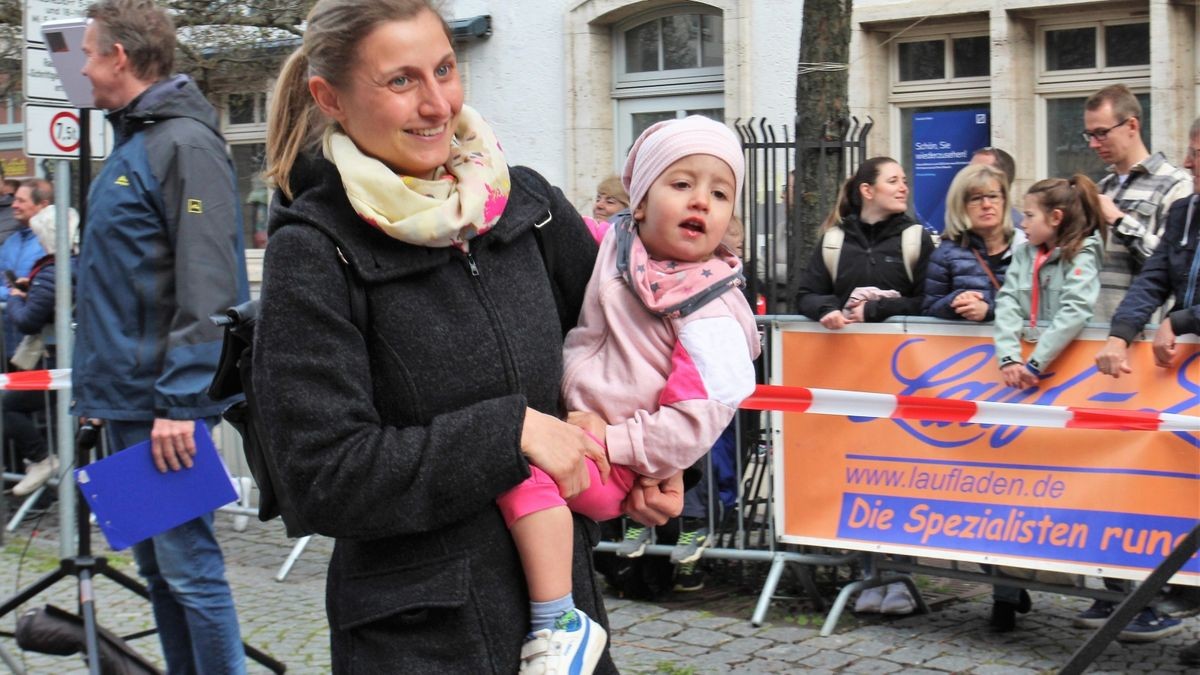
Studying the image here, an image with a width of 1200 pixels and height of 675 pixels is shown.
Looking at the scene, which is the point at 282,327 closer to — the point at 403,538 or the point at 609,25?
the point at 403,538

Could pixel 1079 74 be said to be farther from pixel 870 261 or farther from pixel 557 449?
pixel 557 449

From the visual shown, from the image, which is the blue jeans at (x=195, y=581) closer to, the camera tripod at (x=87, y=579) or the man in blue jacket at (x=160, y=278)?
the man in blue jacket at (x=160, y=278)

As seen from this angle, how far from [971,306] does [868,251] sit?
0.63 meters

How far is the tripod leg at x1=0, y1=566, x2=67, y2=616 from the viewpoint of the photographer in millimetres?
5266

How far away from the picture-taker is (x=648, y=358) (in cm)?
→ 237

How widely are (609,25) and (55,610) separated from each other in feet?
30.5

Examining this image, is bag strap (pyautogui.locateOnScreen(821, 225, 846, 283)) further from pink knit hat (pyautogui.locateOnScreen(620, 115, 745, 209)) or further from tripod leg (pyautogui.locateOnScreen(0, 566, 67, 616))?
pink knit hat (pyautogui.locateOnScreen(620, 115, 745, 209))

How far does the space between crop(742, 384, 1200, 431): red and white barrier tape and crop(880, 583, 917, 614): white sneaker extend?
30.4 inches

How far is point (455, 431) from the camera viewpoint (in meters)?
2.16

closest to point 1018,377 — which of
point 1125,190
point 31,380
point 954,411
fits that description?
point 954,411

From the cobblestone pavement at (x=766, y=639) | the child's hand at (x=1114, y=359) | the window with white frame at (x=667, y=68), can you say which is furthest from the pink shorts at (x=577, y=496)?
the window with white frame at (x=667, y=68)

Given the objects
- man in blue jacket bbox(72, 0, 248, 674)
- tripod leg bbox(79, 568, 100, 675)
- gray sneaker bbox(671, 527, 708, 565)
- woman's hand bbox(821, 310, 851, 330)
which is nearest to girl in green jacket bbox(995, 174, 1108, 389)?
woman's hand bbox(821, 310, 851, 330)

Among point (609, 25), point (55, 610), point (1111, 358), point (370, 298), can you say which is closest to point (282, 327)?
point (370, 298)

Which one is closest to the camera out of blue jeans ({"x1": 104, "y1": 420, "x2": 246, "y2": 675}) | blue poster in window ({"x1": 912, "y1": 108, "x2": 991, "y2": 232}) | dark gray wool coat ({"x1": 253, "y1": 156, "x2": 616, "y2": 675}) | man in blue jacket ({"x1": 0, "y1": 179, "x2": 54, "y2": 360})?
dark gray wool coat ({"x1": 253, "y1": 156, "x2": 616, "y2": 675})
